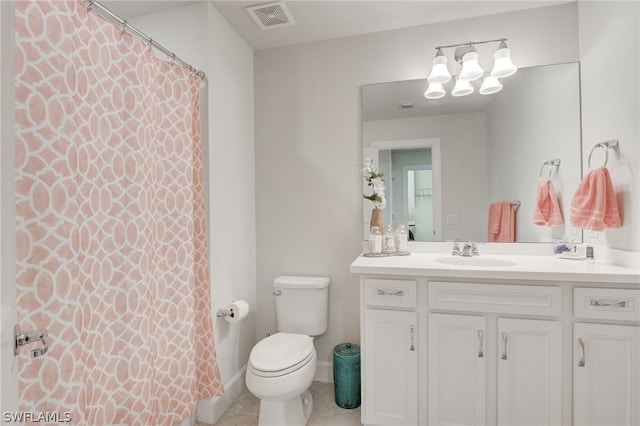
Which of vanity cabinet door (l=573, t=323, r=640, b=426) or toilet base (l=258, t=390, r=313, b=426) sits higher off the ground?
vanity cabinet door (l=573, t=323, r=640, b=426)

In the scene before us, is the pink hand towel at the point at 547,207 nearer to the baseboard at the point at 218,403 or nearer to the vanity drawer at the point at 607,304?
the vanity drawer at the point at 607,304

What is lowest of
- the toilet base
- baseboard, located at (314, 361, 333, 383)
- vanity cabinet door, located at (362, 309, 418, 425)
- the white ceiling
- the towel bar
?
baseboard, located at (314, 361, 333, 383)

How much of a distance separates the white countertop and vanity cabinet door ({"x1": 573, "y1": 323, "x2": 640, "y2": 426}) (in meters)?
0.23

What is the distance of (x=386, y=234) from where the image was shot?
7.25ft

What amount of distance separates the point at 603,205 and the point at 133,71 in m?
2.33

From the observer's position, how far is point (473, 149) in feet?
7.00

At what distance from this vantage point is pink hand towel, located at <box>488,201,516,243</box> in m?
2.06

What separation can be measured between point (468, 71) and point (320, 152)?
3.56ft

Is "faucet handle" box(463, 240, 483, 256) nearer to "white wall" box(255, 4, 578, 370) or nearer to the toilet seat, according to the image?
"white wall" box(255, 4, 578, 370)

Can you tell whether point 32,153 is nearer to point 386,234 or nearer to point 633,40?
point 386,234

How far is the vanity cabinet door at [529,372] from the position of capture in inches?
58.1

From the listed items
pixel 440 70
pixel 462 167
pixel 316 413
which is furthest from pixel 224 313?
pixel 440 70

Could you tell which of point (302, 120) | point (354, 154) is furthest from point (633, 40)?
point (302, 120)

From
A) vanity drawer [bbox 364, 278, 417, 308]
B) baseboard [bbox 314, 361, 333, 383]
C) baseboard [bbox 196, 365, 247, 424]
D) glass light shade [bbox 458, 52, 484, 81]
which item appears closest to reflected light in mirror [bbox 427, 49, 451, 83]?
glass light shade [bbox 458, 52, 484, 81]
